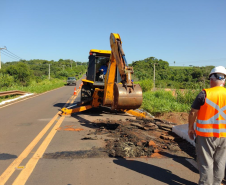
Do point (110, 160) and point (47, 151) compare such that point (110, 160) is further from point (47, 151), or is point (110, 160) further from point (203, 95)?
point (203, 95)

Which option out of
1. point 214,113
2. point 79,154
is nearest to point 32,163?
point 79,154

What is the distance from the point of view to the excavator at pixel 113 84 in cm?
649

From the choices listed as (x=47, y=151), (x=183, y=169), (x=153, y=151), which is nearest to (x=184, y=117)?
(x=153, y=151)

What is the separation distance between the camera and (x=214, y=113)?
321 centimetres

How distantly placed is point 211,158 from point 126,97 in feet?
11.3

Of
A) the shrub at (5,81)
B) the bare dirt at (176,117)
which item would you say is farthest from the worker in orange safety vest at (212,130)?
the shrub at (5,81)

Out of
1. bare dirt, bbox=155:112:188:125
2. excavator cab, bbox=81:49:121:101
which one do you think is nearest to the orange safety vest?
bare dirt, bbox=155:112:188:125

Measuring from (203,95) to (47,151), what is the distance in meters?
3.76

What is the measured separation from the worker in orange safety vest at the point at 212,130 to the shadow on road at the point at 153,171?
24.4 inches

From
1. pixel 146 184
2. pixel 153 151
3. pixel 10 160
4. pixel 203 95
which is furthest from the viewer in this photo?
pixel 153 151

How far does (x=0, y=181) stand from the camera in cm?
372

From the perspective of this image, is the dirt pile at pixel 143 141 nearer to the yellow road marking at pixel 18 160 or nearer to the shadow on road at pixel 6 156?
the yellow road marking at pixel 18 160

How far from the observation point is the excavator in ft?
21.3

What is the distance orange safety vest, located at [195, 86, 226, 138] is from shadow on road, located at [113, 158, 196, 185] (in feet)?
3.64
